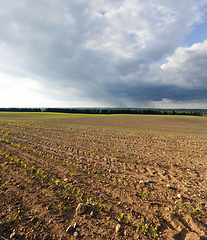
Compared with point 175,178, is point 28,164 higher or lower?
higher

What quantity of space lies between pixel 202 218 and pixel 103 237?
3705 mm

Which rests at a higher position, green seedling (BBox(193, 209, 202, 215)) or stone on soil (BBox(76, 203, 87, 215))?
stone on soil (BBox(76, 203, 87, 215))

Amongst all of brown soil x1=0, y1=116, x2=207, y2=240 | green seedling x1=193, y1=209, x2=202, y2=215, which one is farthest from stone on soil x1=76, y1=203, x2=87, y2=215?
green seedling x1=193, y1=209, x2=202, y2=215

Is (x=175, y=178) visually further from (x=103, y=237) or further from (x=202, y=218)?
(x=103, y=237)

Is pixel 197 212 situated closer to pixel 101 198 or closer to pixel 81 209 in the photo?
pixel 101 198

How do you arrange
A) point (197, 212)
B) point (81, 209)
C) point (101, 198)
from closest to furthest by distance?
point (81, 209), point (197, 212), point (101, 198)

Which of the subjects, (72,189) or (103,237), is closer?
(103,237)

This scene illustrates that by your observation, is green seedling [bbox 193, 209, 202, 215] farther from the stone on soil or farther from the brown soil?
the stone on soil

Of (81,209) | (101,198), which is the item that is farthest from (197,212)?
(81,209)

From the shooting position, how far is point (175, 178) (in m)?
6.93

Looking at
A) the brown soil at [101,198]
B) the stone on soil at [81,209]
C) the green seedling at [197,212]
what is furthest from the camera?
the green seedling at [197,212]

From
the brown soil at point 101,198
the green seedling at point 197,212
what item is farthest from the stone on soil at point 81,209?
the green seedling at point 197,212

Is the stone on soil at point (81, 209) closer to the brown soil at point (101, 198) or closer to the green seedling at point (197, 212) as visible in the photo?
the brown soil at point (101, 198)

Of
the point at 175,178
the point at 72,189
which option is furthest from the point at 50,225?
the point at 175,178
